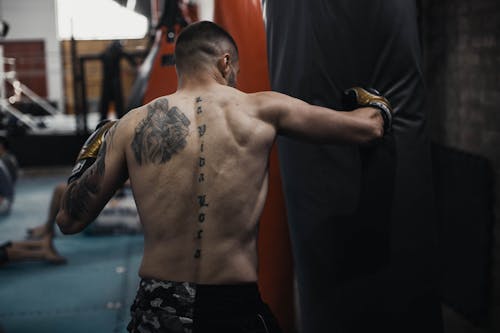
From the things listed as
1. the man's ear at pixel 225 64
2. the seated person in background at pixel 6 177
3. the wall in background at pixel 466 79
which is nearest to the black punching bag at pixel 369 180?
the man's ear at pixel 225 64

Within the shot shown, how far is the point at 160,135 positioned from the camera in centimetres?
188

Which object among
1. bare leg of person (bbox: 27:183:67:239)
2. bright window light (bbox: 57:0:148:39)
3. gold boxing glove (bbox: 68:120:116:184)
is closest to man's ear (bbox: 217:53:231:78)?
gold boxing glove (bbox: 68:120:116:184)

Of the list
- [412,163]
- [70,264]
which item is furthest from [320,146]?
[70,264]

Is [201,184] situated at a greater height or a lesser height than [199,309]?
greater

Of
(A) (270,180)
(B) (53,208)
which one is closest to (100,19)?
(B) (53,208)

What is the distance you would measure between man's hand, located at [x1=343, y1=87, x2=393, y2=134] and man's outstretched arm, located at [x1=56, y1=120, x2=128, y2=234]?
76 cm

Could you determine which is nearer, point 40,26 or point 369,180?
point 369,180

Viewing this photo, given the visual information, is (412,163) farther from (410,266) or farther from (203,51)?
(203,51)

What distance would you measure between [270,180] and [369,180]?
102 cm

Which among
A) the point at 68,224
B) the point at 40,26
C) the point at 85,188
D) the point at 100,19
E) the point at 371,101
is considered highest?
the point at 371,101

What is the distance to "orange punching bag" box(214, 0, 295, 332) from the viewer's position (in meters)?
2.99

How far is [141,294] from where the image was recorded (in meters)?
1.89

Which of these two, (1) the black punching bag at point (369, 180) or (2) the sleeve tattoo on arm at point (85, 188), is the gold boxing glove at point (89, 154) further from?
(1) the black punching bag at point (369, 180)

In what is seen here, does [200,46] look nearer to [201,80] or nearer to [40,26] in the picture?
[201,80]
